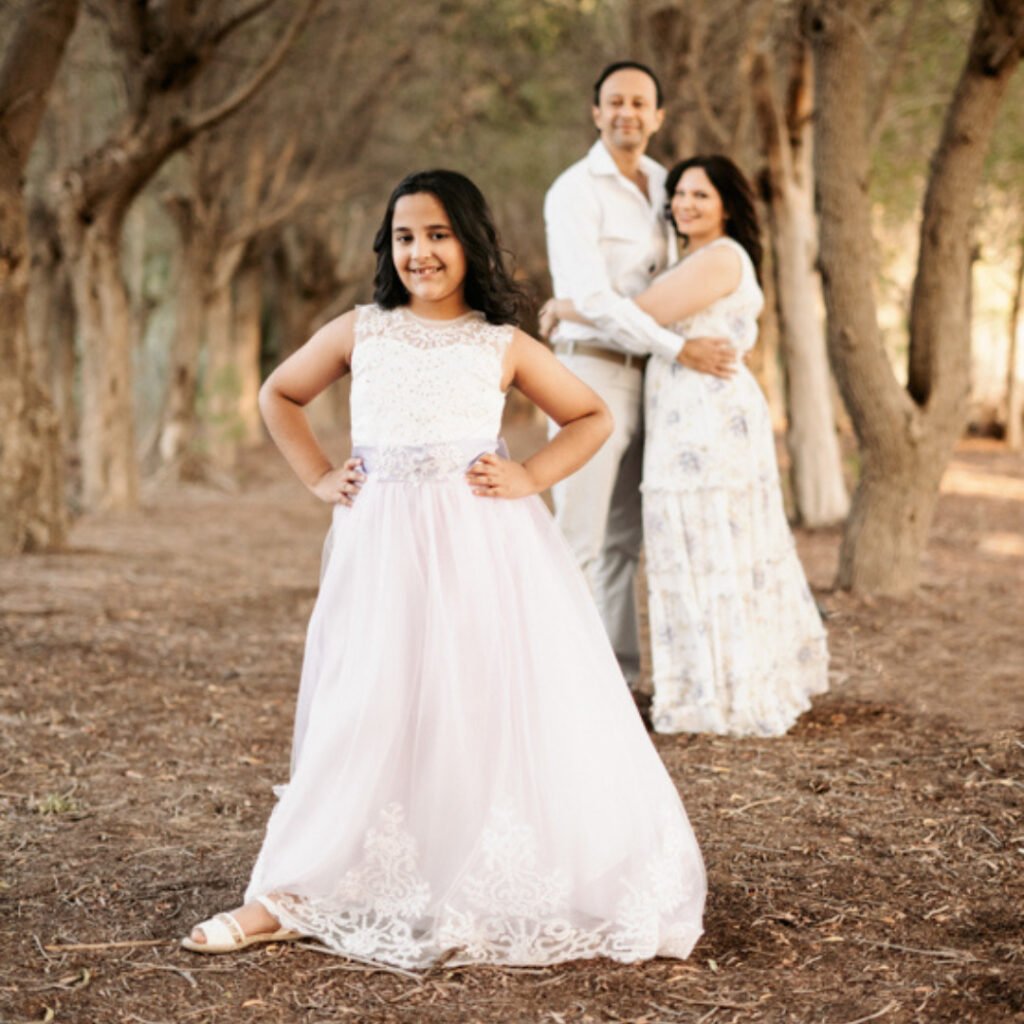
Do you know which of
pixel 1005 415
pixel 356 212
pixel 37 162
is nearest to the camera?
pixel 37 162

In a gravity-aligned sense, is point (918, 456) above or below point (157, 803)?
above

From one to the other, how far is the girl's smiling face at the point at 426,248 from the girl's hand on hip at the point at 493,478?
44 cm

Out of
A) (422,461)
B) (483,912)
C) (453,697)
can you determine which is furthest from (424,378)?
(483,912)

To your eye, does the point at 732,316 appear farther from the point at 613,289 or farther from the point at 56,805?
the point at 56,805

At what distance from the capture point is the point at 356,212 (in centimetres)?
2755

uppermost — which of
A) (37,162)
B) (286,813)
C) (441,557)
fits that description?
(37,162)

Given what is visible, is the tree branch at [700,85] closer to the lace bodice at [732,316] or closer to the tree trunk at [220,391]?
the lace bodice at [732,316]

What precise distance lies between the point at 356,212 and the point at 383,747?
2500 centimetres

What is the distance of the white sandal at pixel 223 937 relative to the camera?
338 centimetres

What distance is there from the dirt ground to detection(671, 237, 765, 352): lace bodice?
5.09ft

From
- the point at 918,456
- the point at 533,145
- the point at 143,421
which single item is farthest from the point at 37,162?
the point at 918,456

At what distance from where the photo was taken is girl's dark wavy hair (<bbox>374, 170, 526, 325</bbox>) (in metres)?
3.61

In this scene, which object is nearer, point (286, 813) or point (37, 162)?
point (286, 813)

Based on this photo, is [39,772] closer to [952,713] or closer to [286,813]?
[286,813]
